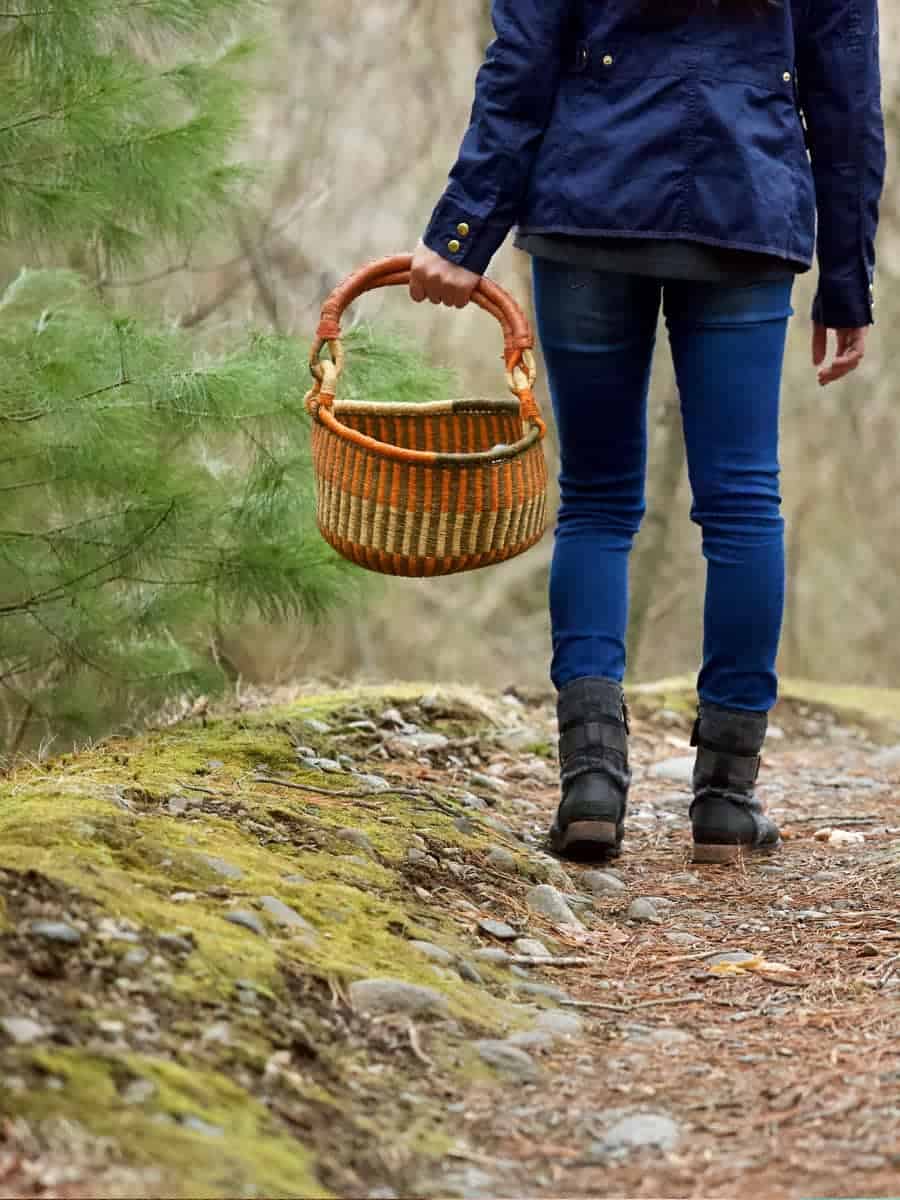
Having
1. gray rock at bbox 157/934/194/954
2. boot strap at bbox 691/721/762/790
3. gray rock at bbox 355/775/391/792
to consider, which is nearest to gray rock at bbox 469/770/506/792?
gray rock at bbox 355/775/391/792

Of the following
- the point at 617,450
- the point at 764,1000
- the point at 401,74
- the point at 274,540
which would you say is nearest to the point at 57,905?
the point at 764,1000

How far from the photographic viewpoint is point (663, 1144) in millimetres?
1388

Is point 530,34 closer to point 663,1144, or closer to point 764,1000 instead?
point 764,1000

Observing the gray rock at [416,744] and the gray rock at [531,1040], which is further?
the gray rock at [416,744]

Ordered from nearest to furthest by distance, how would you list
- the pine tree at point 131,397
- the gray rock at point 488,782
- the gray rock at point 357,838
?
the gray rock at point 357,838 < the pine tree at point 131,397 < the gray rock at point 488,782

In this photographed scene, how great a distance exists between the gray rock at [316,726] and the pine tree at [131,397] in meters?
0.32

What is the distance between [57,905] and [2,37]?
7.14 ft

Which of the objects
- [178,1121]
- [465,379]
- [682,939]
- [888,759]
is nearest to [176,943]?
[178,1121]

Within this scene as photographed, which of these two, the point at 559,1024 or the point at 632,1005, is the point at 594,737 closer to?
the point at 632,1005

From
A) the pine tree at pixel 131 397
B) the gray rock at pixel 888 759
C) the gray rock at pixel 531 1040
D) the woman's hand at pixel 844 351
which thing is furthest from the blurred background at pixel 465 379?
the gray rock at pixel 531 1040

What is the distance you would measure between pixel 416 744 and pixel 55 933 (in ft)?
6.06

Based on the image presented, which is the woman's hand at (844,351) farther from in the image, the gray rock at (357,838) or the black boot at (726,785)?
the gray rock at (357,838)

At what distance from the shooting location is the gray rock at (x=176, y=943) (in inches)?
61.8

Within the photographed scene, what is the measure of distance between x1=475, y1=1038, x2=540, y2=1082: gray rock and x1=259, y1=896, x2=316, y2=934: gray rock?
0.28 meters
